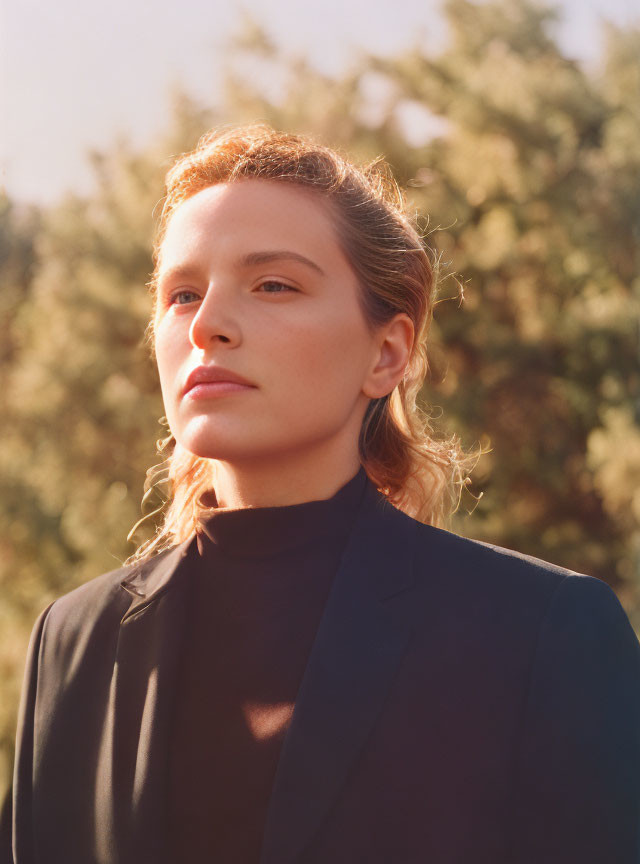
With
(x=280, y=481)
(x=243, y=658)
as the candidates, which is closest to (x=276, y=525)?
(x=280, y=481)

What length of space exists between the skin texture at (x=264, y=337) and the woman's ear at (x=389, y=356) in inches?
1.2

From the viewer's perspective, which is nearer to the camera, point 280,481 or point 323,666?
point 323,666

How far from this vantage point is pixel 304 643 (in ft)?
3.40

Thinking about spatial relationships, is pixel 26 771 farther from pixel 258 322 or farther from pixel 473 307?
pixel 473 307

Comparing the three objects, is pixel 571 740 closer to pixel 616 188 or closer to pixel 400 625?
pixel 400 625

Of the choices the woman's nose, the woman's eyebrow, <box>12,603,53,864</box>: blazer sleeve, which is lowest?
<box>12,603,53,864</box>: blazer sleeve

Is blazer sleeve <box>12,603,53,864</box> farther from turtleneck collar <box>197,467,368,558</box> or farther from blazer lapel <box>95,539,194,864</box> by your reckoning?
turtleneck collar <box>197,467,368,558</box>

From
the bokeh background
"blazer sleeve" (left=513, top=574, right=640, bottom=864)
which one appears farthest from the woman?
the bokeh background

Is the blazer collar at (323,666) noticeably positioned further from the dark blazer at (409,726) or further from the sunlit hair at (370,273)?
the sunlit hair at (370,273)

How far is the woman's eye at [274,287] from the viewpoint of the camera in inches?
40.5

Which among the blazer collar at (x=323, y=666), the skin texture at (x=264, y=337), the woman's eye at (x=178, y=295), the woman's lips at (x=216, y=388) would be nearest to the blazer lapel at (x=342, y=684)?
the blazer collar at (x=323, y=666)

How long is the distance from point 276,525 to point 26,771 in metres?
0.47

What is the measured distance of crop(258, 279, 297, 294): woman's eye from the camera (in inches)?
40.5

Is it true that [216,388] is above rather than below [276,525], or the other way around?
above
